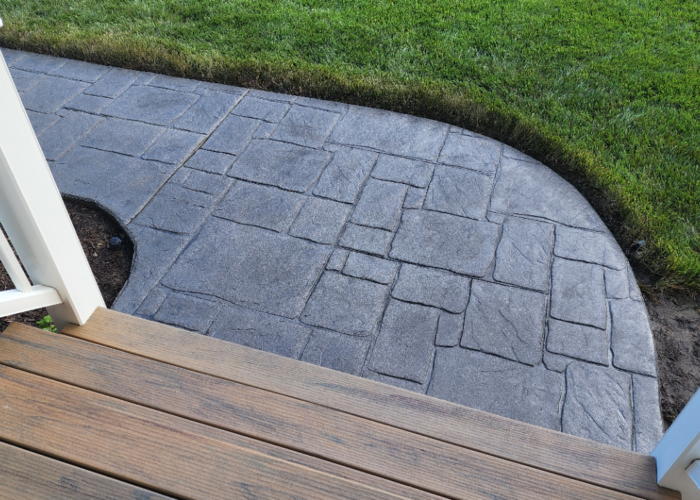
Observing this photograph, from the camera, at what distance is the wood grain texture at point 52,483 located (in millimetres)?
1493

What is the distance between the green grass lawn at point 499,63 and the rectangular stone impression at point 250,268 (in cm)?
162

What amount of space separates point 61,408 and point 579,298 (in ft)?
7.85

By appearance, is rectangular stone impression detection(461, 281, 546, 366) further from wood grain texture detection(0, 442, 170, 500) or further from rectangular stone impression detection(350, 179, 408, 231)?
wood grain texture detection(0, 442, 170, 500)

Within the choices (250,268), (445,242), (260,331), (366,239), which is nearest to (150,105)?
(250,268)

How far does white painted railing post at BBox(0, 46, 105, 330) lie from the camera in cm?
155

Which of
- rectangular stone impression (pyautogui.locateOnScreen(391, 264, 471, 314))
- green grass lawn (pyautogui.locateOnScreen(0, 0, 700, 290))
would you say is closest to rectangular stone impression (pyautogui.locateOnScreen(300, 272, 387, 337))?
Answer: rectangular stone impression (pyautogui.locateOnScreen(391, 264, 471, 314))

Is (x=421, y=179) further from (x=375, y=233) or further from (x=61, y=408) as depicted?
(x=61, y=408)

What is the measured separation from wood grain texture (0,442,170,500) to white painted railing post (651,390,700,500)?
1402 millimetres

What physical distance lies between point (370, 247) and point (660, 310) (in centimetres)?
154

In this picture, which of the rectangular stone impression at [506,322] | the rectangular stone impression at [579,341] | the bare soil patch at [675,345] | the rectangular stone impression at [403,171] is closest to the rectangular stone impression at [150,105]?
the rectangular stone impression at [403,171]

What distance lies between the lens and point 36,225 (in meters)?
1.72

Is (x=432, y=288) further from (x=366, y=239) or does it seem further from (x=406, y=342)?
(x=366, y=239)

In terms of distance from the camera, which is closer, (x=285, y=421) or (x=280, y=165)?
(x=285, y=421)

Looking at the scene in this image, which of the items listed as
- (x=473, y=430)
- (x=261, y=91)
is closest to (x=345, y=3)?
(x=261, y=91)
